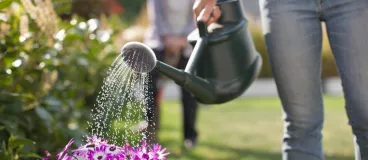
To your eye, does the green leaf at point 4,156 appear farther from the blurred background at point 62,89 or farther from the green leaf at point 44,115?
the green leaf at point 44,115

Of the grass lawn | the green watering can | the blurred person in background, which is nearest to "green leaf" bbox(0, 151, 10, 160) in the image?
the green watering can

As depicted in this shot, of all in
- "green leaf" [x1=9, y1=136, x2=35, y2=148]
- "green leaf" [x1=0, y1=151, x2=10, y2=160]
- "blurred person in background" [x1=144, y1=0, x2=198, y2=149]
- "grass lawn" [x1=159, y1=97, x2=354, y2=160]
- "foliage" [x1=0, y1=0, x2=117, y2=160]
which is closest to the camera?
"green leaf" [x1=0, y1=151, x2=10, y2=160]

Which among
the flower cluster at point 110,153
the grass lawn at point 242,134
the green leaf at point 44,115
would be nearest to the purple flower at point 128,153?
the flower cluster at point 110,153

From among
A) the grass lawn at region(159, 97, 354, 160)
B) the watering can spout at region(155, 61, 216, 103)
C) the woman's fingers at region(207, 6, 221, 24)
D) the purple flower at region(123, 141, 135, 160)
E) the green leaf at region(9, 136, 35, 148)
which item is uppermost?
the woman's fingers at region(207, 6, 221, 24)

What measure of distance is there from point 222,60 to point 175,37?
88.9 inches

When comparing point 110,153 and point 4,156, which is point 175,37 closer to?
point 4,156

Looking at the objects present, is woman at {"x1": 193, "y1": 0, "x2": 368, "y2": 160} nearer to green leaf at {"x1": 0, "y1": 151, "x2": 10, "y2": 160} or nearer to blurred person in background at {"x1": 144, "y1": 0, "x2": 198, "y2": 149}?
green leaf at {"x1": 0, "y1": 151, "x2": 10, "y2": 160}

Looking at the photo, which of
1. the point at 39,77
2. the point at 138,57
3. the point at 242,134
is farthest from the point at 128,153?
the point at 242,134

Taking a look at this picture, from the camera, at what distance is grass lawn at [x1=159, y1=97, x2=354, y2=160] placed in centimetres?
438

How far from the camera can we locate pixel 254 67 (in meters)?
2.60

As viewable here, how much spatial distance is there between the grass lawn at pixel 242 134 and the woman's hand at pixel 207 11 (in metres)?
1.73

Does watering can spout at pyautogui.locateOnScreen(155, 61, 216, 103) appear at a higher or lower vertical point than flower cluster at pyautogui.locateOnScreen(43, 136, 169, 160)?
higher

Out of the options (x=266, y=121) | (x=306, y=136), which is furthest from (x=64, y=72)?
(x=266, y=121)

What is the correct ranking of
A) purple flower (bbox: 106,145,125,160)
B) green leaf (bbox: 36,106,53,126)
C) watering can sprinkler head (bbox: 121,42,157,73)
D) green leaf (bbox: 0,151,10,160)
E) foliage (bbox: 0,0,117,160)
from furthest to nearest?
green leaf (bbox: 36,106,53,126)
foliage (bbox: 0,0,117,160)
green leaf (bbox: 0,151,10,160)
watering can sprinkler head (bbox: 121,42,157,73)
purple flower (bbox: 106,145,125,160)
